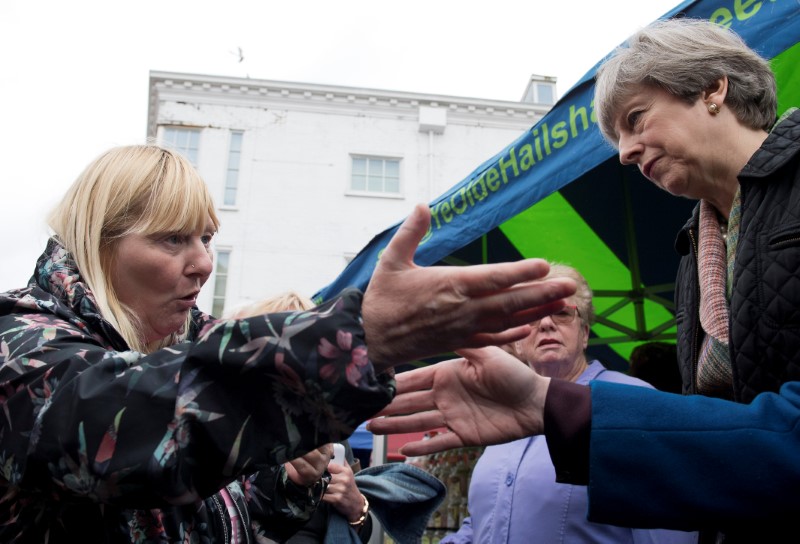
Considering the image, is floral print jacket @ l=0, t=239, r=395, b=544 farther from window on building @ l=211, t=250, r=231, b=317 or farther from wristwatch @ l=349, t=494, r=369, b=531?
window on building @ l=211, t=250, r=231, b=317

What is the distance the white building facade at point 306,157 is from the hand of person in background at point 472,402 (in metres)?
14.1

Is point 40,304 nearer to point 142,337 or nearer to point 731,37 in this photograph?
point 142,337

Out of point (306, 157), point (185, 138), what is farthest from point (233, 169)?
point (306, 157)

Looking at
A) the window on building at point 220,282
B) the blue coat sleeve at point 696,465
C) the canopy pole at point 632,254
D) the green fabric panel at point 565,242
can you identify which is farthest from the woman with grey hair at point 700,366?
the window on building at point 220,282

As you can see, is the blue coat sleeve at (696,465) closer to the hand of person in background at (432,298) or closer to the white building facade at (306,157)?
the hand of person in background at (432,298)

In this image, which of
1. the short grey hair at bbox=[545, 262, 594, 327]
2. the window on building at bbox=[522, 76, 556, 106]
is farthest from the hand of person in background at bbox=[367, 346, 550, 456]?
the window on building at bbox=[522, 76, 556, 106]

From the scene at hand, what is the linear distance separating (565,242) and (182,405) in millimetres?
3767

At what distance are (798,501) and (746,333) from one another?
36 centimetres

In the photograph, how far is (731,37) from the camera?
1793 millimetres

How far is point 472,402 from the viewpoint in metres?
1.31

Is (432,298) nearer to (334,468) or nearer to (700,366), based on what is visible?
(700,366)

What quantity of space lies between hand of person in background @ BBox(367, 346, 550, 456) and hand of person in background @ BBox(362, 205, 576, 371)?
0.99ft

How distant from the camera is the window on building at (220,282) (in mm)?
15312

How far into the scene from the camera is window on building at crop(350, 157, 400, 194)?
1689 cm
